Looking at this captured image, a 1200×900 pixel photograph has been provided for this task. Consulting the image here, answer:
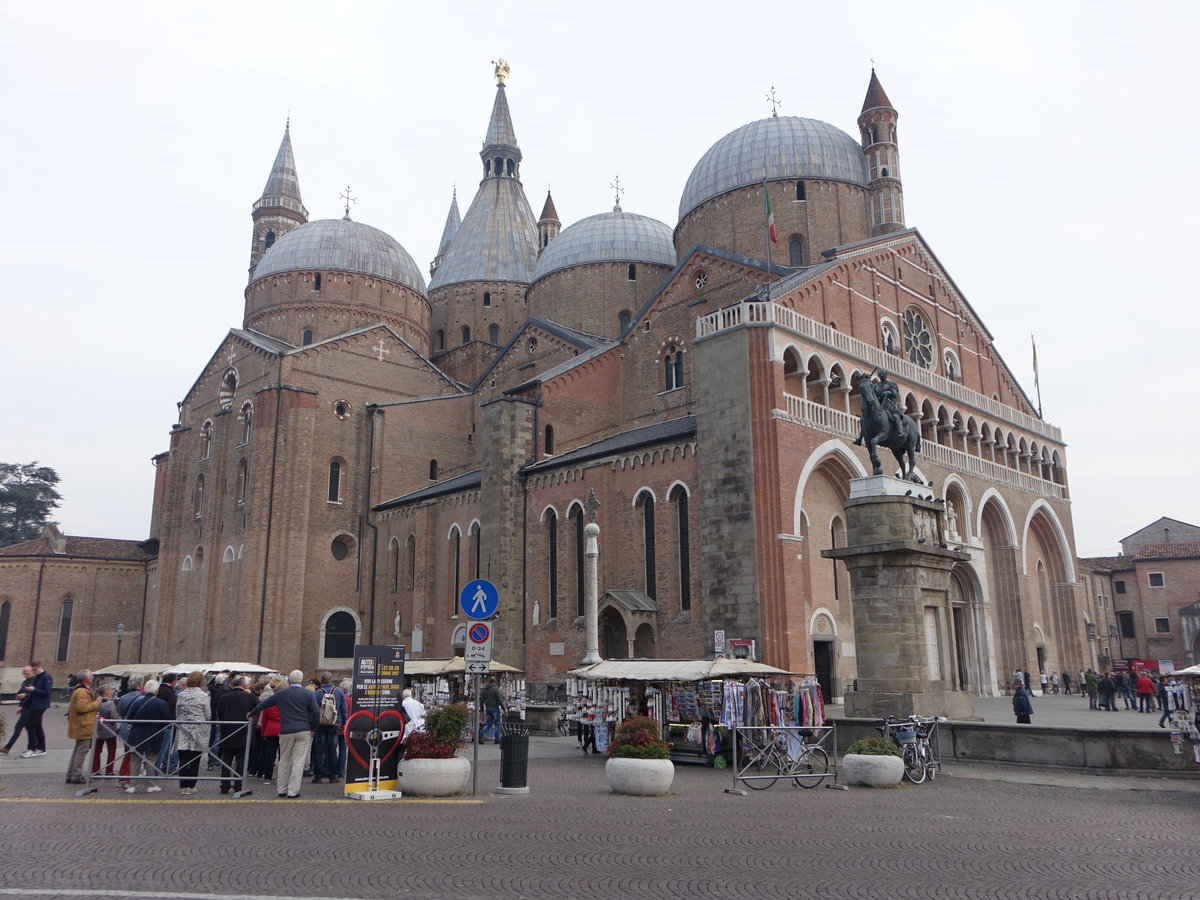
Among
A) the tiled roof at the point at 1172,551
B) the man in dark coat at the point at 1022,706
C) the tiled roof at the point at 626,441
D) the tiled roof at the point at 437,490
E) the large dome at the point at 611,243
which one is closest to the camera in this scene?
the man in dark coat at the point at 1022,706

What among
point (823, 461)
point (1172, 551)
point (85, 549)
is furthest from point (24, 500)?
point (1172, 551)

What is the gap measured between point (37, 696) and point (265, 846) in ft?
29.1

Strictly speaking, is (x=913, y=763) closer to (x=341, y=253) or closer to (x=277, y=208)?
(x=341, y=253)

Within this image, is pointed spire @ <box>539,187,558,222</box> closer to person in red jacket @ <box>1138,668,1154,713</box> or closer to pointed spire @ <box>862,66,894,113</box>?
pointed spire @ <box>862,66,894,113</box>

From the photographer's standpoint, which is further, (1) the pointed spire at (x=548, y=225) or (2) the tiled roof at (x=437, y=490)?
(1) the pointed spire at (x=548, y=225)

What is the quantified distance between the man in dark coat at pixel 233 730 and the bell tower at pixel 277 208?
52823 millimetres

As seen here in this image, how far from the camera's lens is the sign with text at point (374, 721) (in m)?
11.9

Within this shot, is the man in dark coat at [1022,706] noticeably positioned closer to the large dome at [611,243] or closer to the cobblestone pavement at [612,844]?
the cobblestone pavement at [612,844]

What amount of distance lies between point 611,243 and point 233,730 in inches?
1358

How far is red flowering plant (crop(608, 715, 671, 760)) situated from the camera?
39.8 feet

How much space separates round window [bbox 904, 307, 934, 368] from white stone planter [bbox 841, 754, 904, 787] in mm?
24368

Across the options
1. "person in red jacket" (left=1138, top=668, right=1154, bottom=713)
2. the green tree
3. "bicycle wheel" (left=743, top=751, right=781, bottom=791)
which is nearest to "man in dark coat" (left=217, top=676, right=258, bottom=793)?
"bicycle wheel" (left=743, top=751, right=781, bottom=791)

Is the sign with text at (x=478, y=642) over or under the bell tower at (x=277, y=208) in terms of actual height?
under

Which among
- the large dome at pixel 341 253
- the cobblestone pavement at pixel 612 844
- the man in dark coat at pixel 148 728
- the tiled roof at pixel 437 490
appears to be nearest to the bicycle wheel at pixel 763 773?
the cobblestone pavement at pixel 612 844
